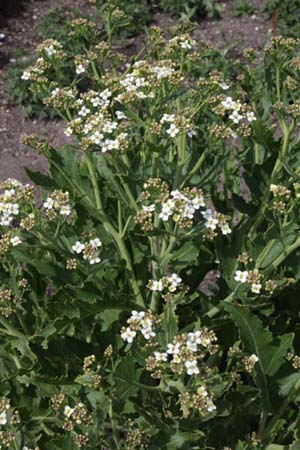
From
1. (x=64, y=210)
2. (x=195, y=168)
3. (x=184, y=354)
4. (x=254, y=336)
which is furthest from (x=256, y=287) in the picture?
(x=64, y=210)

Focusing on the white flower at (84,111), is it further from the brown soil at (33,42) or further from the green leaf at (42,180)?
the brown soil at (33,42)

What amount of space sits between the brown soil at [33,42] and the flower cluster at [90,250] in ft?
9.29

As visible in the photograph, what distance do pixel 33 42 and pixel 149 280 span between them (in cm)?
435

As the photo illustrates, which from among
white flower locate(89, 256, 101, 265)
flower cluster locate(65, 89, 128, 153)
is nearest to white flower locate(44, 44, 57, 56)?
flower cluster locate(65, 89, 128, 153)

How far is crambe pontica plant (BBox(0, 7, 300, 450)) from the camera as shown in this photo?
101 inches

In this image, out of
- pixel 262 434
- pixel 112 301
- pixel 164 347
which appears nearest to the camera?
pixel 164 347

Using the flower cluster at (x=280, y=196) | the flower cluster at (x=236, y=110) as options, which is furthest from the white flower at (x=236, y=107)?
the flower cluster at (x=280, y=196)

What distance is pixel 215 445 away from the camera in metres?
2.86

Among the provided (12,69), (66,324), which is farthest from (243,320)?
(12,69)

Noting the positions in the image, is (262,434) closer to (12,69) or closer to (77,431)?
(77,431)

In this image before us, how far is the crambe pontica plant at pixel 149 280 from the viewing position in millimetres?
2555

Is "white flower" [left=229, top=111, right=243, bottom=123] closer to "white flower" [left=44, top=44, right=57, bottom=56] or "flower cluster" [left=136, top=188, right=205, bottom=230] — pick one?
"flower cluster" [left=136, top=188, right=205, bottom=230]

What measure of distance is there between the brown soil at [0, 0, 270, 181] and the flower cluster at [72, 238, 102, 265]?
283cm

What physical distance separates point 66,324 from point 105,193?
70 cm
